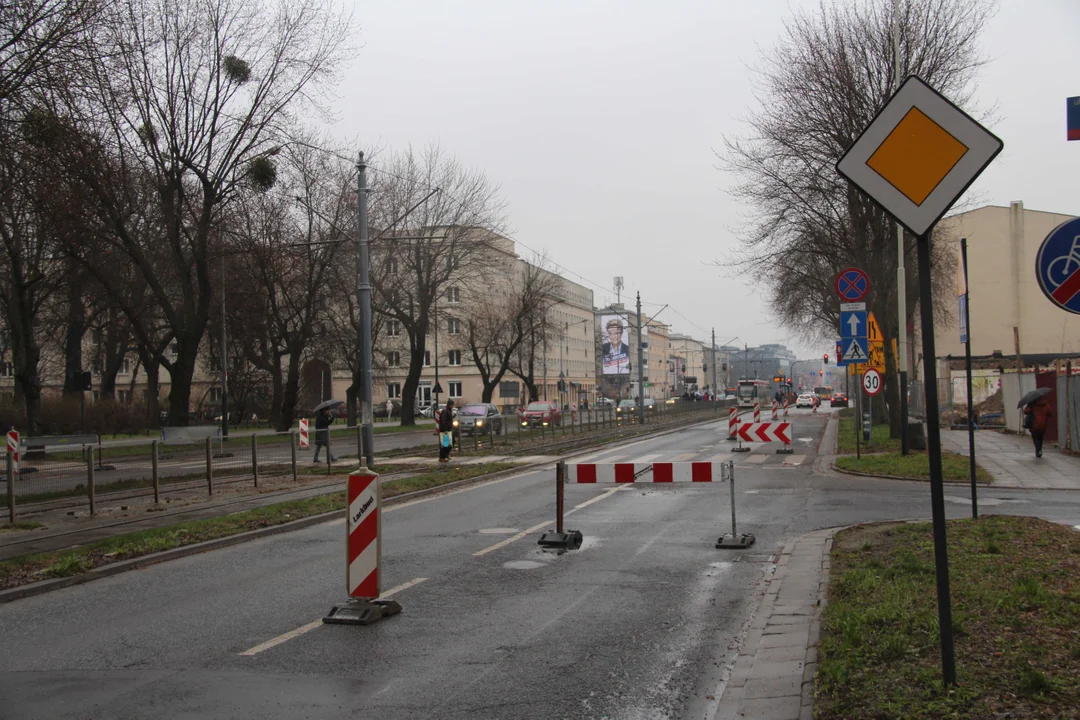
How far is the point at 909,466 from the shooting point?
67.3ft

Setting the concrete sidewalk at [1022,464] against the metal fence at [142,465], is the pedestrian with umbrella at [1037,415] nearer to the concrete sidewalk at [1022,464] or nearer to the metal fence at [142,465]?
the concrete sidewalk at [1022,464]

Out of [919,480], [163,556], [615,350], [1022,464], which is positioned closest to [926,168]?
[163,556]

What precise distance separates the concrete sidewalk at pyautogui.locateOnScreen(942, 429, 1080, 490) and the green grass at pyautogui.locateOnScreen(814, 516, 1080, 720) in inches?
352

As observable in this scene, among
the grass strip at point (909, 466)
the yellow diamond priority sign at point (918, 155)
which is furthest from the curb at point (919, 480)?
the yellow diamond priority sign at point (918, 155)

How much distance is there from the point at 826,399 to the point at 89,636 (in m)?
144

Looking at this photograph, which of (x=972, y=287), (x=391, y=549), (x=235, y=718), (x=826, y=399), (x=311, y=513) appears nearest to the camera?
(x=235, y=718)

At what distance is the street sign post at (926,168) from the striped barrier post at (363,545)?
14.8 ft

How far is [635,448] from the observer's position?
31938 mm

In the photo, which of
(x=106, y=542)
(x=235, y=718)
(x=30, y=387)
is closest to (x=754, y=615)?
(x=235, y=718)

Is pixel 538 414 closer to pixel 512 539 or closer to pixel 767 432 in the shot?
pixel 767 432

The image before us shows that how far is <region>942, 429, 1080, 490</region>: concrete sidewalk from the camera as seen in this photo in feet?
58.9

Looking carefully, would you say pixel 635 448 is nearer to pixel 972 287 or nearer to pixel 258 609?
pixel 258 609

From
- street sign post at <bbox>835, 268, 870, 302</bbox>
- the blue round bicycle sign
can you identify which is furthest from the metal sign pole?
street sign post at <bbox>835, 268, 870, 302</bbox>

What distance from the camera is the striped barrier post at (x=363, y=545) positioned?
787cm
